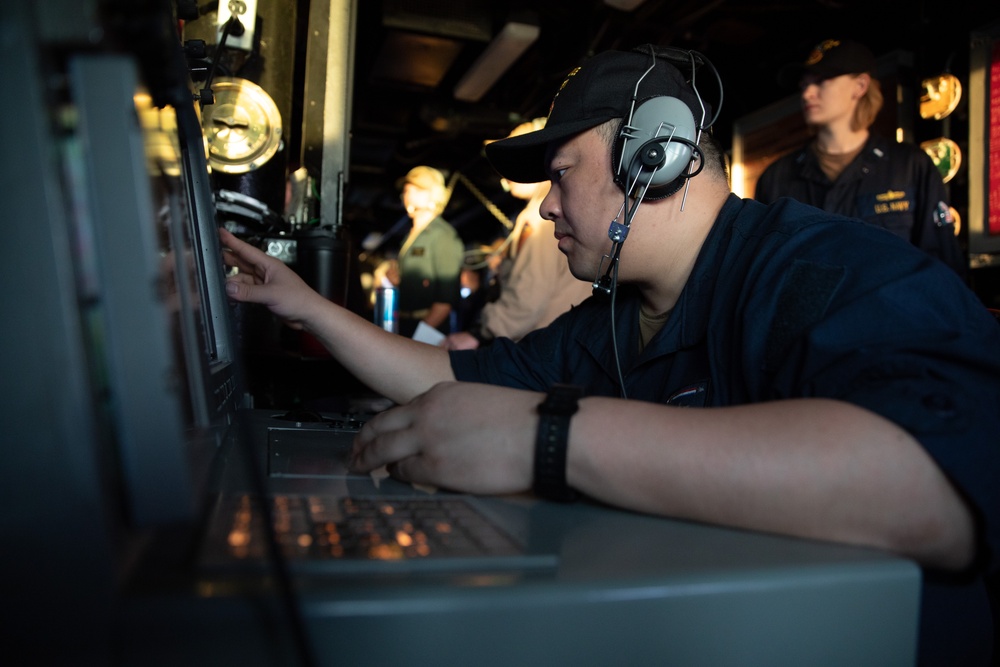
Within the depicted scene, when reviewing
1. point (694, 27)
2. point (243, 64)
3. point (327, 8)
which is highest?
point (694, 27)

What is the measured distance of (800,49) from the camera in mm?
4109

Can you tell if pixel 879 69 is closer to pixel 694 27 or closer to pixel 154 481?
pixel 694 27

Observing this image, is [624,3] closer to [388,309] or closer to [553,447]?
[388,309]

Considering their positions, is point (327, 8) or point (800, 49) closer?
point (327, 8)

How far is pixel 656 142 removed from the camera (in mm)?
982

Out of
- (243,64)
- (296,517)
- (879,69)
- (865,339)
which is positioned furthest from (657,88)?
(879,69)

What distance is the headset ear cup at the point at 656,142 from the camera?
0.99 m

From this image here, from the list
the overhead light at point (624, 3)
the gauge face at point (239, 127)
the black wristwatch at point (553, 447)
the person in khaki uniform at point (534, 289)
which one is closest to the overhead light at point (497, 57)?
the overhead light at point (624, 3)

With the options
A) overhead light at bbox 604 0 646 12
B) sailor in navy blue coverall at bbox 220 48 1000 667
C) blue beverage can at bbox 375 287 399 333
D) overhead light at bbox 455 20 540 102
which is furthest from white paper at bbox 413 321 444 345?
overhead light at bbox 455 20 540 102

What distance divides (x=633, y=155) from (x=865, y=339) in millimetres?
469

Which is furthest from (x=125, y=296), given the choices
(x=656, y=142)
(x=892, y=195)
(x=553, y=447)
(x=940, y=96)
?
(x=940, y=96)

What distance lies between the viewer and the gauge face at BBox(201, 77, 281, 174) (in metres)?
1.71

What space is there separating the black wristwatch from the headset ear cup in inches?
20.0

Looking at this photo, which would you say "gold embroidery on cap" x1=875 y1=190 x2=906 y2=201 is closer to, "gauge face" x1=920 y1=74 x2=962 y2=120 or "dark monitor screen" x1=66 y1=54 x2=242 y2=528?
"gauge face" x1=920 y1=74 x2=962 y2=120
